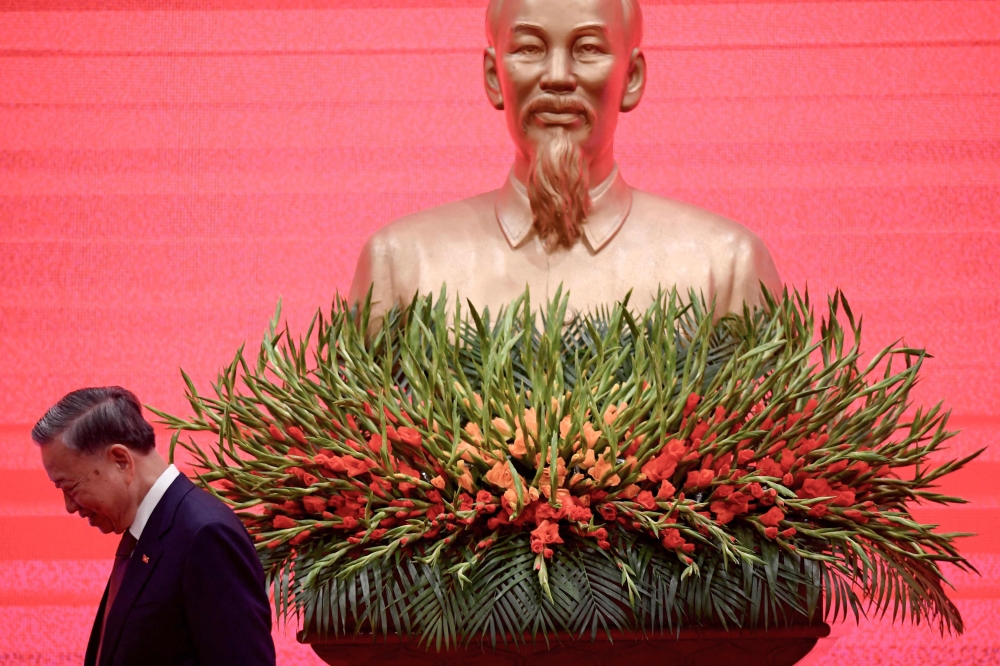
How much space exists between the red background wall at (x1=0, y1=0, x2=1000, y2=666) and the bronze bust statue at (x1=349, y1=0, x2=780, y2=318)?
778mm

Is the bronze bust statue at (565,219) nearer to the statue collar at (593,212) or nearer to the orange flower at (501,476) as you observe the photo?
the statue collar at (593,212)

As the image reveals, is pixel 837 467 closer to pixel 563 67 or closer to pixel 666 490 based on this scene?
pixel 666 490

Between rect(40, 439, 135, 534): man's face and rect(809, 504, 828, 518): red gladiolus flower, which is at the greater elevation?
rect(40, 439, 135, 534): man's face

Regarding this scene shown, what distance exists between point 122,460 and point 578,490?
20.2 inches

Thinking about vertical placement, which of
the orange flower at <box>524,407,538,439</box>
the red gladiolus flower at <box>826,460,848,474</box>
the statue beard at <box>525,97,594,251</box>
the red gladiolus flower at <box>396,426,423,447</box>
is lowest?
the red gladiolus flower at <box>826,460,848,474</box>

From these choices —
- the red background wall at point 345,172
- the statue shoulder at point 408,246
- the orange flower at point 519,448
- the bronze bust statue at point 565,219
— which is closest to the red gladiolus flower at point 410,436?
the orange flower at point 519,448

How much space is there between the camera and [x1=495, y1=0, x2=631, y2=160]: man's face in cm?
232

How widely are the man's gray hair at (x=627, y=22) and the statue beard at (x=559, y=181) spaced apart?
0.54 ft

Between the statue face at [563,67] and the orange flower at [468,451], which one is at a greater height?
the statue face at [563,67]

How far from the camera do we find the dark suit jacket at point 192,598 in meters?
1.61

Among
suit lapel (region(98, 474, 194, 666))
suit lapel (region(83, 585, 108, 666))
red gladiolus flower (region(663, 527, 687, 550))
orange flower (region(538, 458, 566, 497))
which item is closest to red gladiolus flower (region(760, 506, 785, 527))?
red gladiolus flower (region(663, 527, 687, 550))

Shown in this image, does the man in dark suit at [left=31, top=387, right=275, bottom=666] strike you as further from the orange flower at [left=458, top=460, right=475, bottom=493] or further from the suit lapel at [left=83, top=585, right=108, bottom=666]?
the orange flower at [left=458, top=460, right=475, bottom=493]

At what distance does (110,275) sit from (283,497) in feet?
5.39

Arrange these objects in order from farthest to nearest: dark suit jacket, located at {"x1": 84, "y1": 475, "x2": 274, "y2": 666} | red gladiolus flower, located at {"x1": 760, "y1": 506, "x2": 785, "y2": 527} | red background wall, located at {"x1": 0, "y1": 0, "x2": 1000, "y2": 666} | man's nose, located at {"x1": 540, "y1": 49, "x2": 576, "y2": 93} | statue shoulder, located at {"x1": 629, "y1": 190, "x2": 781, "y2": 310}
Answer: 1. red background wall, located at {"x1": 0, "y1": 0, "x2": 1000, "y2": 666}
2. statue shoulder, located at {"x1": 629, "y1": 190, "x2": 781, "y2": 310}
3. man's nose, located at {"x1": 540, "y1": 49, "x2": 576, "y2": 93}
4. red gladiolus flower, located at {"x1": 760, "y1": 506, "x2": 785, "y2": 527}
5. dark suit jacket, located at {"x1": 84, "y1": 475, "x2": 274, "y2": 666}
